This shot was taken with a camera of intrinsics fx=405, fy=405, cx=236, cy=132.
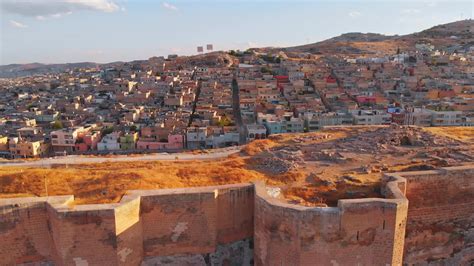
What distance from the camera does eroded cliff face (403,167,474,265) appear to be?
10.0 meters

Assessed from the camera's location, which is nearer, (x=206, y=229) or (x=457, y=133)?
(x=206, y=229)

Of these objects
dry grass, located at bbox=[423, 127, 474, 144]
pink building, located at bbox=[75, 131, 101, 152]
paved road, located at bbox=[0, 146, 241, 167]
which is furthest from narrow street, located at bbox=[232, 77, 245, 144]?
paved road, located at bbox=[0, 146, 241, 167]

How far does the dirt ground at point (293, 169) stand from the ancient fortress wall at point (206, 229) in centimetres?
104

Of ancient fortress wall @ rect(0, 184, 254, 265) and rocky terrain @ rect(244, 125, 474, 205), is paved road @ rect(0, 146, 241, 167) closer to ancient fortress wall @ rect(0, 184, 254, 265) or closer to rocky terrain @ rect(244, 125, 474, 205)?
rocky terrain @ rect(244, 125, 474, 205)

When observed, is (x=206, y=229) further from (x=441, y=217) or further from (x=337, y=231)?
(x=441, y=217)

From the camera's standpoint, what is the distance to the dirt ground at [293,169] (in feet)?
32.4

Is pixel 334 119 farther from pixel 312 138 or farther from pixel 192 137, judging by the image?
pixel 312 138

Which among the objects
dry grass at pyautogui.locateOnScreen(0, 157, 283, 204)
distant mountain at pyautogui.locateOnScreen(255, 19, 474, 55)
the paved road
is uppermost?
distant mountain at pyautogui.locateOnScreen(255, 19, 474, 55)

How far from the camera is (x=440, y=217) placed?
10.3m

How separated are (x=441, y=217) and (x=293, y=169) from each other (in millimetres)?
3930

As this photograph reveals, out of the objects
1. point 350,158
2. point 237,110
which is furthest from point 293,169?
point 237,110

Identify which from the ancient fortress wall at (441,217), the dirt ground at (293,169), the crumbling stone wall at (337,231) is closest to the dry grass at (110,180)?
the dirt ground at (293,169)

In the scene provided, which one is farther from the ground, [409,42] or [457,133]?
[409,42]

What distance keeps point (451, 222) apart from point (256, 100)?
3071cm
